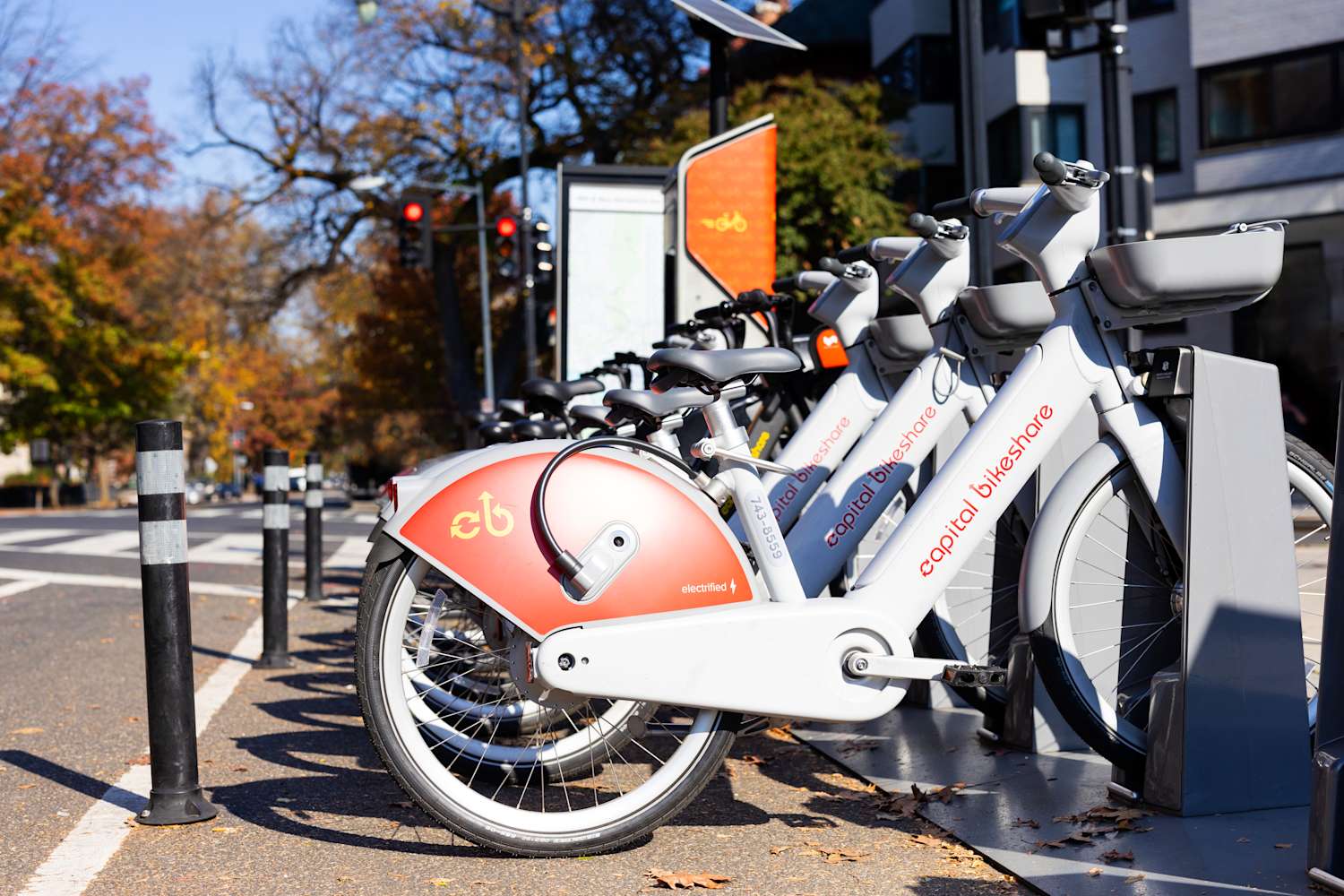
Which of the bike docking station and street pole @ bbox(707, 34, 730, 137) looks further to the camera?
street pole @ bbox(707, 34, 730, 137)

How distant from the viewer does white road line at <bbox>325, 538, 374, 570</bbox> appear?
14.8 m

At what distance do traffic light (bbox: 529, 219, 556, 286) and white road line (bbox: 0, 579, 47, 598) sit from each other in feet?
34.7

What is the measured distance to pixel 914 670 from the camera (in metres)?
3.79

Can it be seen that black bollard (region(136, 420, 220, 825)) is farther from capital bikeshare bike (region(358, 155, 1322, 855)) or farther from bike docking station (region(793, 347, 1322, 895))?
bike docking station (region(793, 347, 1322, 895))

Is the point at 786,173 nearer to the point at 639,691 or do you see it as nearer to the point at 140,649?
the point at 140,649

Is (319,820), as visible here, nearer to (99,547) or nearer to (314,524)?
(314,524)

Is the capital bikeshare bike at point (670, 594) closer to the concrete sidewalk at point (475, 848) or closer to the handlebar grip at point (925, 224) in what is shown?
the concrete sidewalk at point (475, 848)

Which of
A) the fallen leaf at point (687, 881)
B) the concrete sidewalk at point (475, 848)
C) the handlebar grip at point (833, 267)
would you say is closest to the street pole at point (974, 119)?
the handlebar grip at point (833, 267)

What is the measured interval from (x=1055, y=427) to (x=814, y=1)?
36470 millimetres

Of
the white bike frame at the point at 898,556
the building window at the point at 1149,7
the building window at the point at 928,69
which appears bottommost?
the white bike frame at the point at 898,556

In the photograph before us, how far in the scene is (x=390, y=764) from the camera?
143 inches

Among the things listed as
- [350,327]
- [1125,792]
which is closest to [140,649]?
[1125,792]

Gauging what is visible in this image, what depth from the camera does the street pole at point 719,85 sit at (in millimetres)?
9977

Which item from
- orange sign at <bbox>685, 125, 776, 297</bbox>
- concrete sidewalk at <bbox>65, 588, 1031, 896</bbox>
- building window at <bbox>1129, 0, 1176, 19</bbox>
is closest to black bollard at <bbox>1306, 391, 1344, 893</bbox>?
concrete sidewalk at <bbox>65, 588, 1031, 896</bbox>
